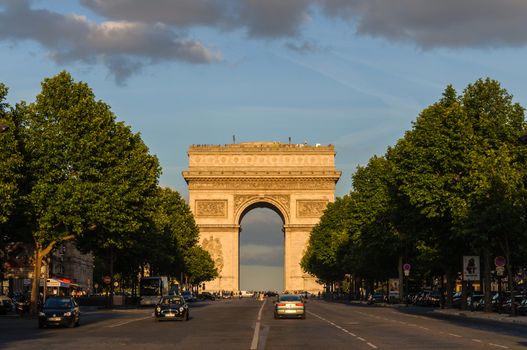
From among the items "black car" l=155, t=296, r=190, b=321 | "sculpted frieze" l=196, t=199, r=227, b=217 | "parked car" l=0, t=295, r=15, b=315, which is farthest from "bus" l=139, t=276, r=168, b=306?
"sculpted frieze" l=196, t=199, r=227, b=217

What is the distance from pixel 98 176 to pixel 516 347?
133 feet

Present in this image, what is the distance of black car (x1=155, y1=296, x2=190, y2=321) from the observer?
61875 millimetres

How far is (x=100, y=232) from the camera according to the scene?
73438 millimetres

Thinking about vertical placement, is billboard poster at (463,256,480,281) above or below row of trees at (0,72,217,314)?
below

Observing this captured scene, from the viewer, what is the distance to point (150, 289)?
111 metres

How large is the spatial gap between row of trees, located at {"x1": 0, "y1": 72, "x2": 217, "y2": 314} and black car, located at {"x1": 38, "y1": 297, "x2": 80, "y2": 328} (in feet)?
25.8

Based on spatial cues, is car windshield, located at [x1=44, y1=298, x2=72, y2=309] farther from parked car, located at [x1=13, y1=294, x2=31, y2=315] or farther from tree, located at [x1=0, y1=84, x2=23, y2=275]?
parked car, located at [x1=13, y1=294, x2=31, y2=315]

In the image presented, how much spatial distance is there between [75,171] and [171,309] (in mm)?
13746

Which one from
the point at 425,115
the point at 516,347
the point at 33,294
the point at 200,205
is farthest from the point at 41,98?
the point at 200,205

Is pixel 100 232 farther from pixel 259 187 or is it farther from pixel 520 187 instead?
pixel 259 187

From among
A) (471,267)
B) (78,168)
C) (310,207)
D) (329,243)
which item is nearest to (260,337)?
(78,168)

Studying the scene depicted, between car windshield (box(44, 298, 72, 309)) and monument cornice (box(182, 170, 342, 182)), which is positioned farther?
monument cornice (box(182, 170, 342, 182))

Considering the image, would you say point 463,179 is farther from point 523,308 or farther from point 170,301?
point 170,301

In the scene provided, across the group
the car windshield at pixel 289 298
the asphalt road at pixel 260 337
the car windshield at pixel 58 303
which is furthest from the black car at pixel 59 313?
the car windshield at pixel 289 298
